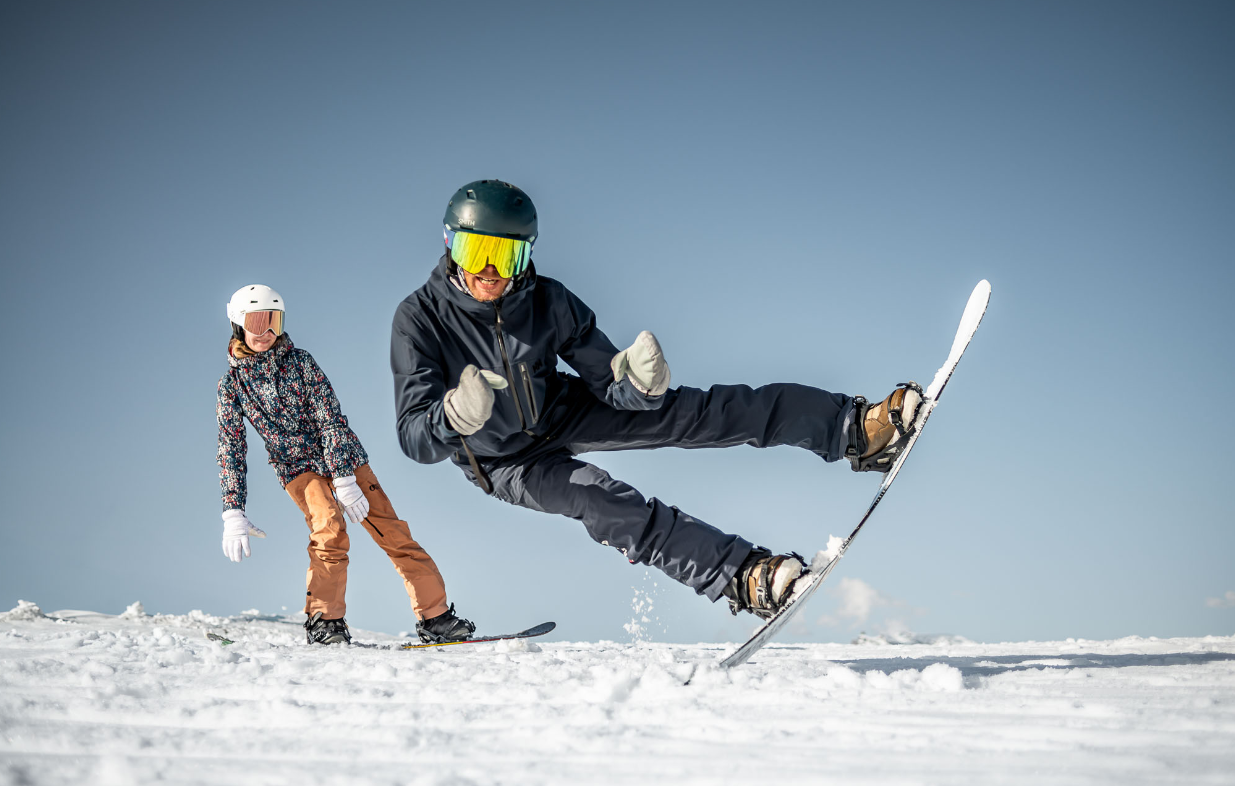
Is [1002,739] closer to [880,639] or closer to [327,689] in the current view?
[327,689]

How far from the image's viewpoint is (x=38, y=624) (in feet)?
18.4

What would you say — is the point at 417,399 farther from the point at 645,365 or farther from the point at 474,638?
the point at 474,638

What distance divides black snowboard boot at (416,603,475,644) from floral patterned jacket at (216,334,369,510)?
1.15 m

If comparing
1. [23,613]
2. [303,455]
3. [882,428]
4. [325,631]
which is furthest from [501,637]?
[23,613]

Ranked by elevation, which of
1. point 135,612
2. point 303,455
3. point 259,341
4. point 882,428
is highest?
point 259,341

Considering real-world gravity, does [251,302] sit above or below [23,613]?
above

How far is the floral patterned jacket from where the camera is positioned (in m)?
5.02

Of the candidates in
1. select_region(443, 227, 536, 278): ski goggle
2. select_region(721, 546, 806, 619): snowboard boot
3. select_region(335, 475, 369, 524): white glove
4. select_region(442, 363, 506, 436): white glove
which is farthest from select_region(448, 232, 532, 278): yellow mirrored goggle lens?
select_region(335, 475, 369, 524): white glove

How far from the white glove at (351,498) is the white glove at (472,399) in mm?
2285

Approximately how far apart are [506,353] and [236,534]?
2.56 metres

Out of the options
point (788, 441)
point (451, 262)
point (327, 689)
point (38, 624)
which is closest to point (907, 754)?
point (327, 689)

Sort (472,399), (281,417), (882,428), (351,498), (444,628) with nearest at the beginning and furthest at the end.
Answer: (472,399) → (882,428) → (351,498) → (281,417) → (444,628)

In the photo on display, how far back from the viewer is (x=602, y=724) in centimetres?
182

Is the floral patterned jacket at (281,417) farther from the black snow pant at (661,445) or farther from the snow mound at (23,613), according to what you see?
the snow mound at (23,613)
